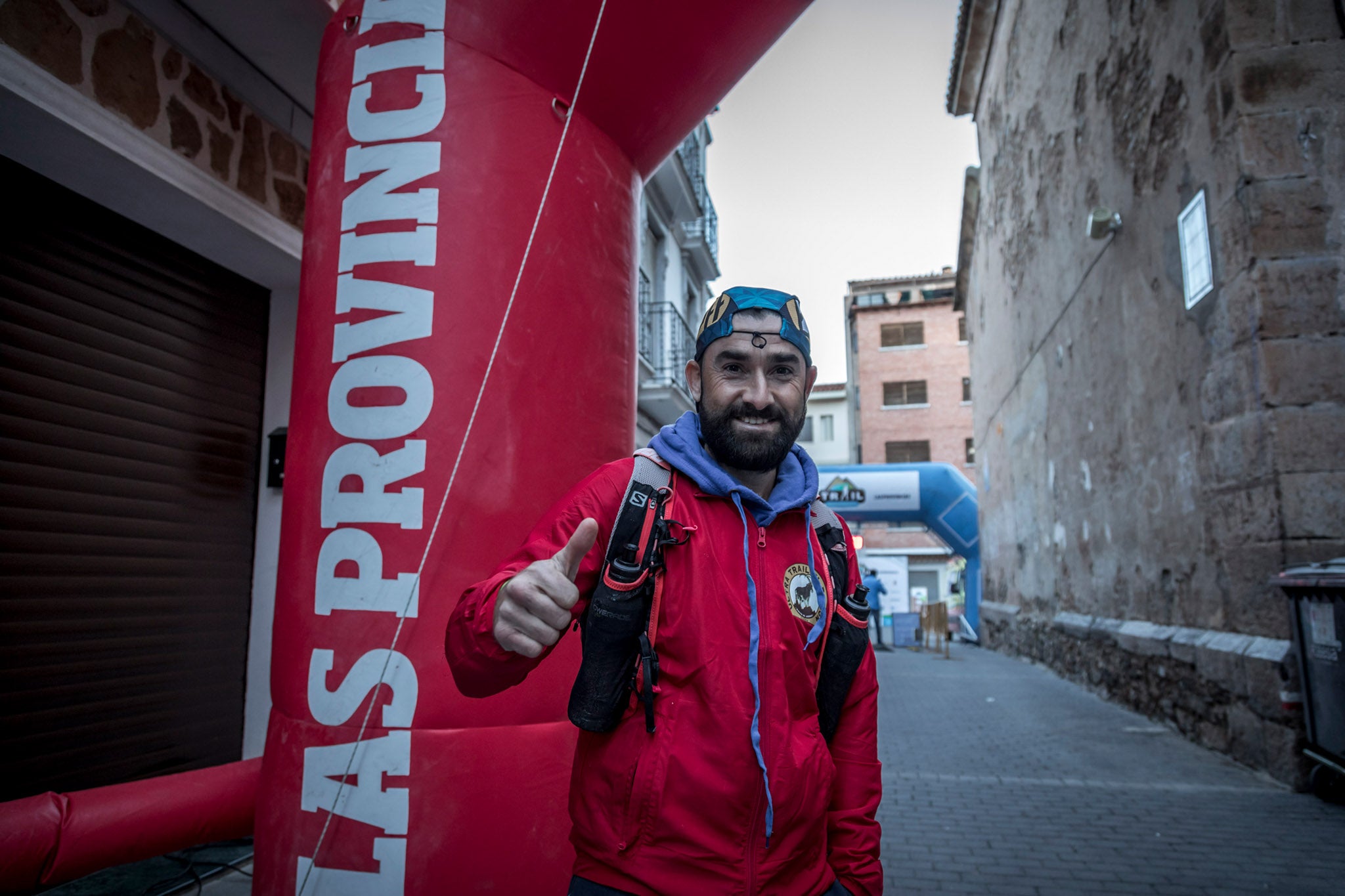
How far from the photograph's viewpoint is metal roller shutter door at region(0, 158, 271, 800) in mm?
3578

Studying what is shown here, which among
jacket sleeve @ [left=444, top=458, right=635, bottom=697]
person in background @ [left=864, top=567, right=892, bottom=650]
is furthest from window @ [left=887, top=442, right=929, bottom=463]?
jacket sleeve @ [left=444, top=458, right=635, bottom=697]

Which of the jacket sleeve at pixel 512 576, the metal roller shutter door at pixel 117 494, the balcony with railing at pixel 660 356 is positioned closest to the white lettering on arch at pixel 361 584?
the jacket sleeve at pixel 512 576

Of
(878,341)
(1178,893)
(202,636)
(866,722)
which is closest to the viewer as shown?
(866,722)

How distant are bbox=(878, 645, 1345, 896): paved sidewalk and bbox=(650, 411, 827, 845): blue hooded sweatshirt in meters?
2.62

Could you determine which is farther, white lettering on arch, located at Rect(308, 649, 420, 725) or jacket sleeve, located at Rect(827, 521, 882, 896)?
white lettering on arch, located at Rect(308, 649, 420, 725)

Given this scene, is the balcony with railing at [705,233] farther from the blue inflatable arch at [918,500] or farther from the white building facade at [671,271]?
the blue inflatable arch at [918,500]

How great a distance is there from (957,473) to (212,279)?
1957 centimetres

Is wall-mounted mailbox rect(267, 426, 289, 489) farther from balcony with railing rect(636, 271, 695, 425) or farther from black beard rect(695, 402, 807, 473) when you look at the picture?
balcony with railing rect(636, 271, 695, 425)

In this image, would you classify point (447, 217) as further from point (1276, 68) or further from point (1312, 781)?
point (1276, 68)

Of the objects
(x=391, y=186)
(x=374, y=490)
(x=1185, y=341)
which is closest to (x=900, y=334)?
(x=1185, y=341)

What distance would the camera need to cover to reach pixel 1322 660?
4.54 metres

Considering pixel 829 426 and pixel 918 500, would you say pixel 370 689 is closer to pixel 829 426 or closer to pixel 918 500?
pixel 918 500

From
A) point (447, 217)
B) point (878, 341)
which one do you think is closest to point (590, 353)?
point (447, 217)

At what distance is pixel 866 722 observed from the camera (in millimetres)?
1828
